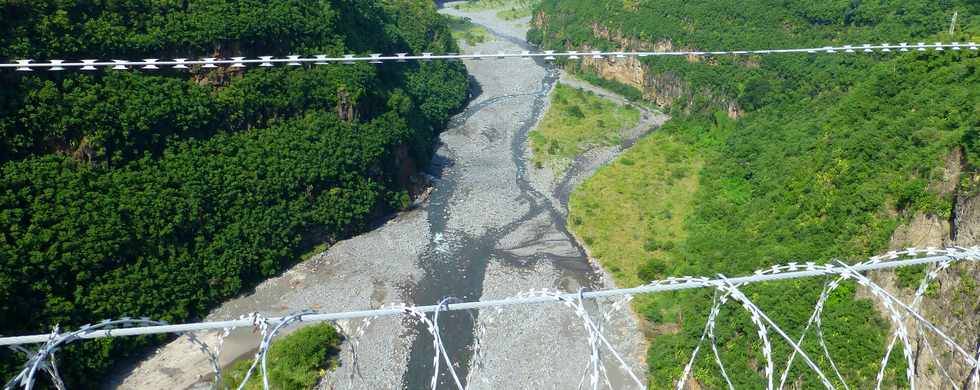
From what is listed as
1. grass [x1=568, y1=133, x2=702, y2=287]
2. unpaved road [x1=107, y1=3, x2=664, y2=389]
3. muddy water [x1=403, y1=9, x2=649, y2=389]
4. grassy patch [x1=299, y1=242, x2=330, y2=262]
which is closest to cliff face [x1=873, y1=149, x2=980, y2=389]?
unpaved road [x1=107, y1=3, x2=664, y2=389]

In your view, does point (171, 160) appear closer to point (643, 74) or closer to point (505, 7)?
point (643, 74)

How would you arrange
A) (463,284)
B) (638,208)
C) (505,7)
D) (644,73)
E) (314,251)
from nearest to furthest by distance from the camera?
1. (463,284)
2. (314,251)
3. (638,208)
4. (644,73)
5. (505,7)

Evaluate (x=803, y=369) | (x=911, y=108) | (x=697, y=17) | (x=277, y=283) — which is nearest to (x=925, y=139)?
(x=911, y=108)

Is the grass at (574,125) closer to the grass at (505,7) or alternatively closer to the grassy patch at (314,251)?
the grassy patch at (314,251)

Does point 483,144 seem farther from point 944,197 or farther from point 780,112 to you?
point 944,197

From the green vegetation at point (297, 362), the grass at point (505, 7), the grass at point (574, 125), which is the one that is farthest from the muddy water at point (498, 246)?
the grass at point (505, 7)

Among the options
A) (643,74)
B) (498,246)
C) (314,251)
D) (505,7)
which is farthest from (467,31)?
(314,251)

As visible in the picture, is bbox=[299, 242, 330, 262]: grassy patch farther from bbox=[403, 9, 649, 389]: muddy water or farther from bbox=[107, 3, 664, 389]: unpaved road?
bbox=[403, 9, 649, 389]: muddy water
